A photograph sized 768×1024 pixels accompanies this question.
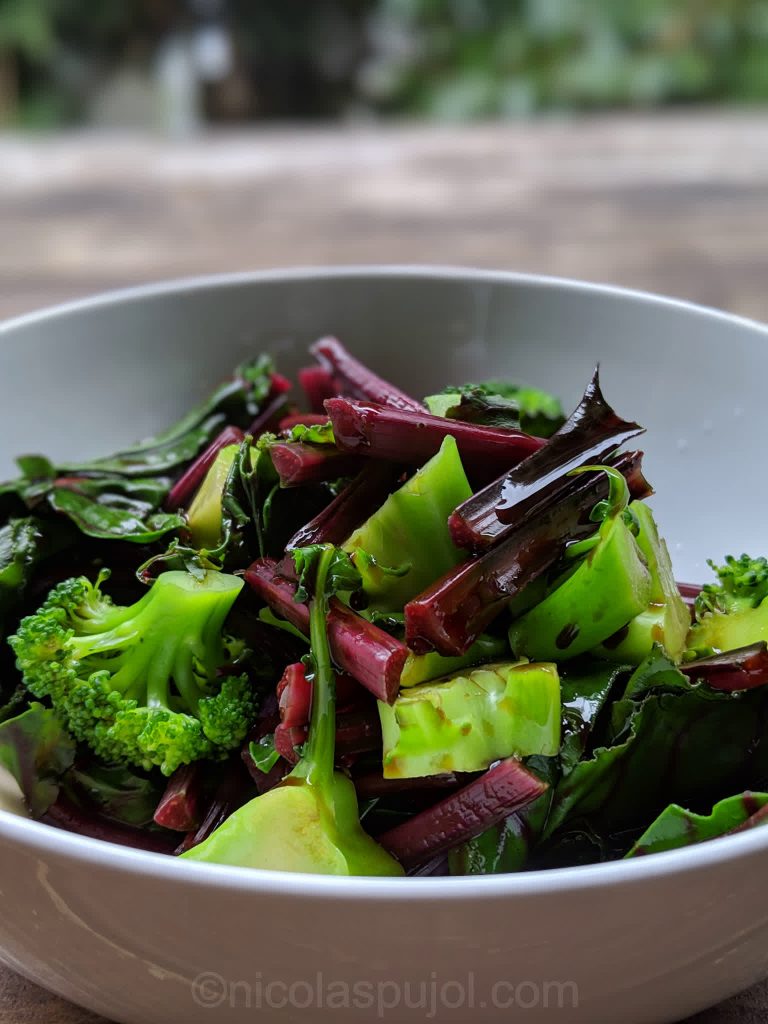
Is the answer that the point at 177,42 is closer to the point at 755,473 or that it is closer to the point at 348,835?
the point at 755,473

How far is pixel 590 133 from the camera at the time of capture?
3965mm

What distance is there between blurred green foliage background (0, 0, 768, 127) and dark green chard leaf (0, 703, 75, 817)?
5100 mm

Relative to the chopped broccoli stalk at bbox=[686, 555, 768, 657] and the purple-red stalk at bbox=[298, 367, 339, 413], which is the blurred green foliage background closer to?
the purple-red stalk at bbox=[298, 367, 339, 413]

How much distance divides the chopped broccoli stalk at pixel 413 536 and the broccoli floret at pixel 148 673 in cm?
14

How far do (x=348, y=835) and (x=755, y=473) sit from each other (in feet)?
2.77

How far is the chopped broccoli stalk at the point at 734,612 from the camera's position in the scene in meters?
1.11

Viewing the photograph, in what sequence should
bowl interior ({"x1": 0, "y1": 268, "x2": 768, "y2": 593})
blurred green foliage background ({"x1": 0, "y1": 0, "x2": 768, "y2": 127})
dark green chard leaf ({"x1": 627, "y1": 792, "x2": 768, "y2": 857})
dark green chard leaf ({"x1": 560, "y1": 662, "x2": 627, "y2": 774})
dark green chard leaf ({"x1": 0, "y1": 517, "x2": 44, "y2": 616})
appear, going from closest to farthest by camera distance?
dark green chard leaf ({"x1": 627, "y1": 792, "x2": 768, "y2": 857})
dark green chard leaf ({"x1": 560, "y1": 662, "x2": 627, "y2": 774})
dark green chard leaf ({"x1": 0, "y1": 517, "x2": 44, "y2": 616})
bowl interior ({"x1": 0, "y1": 268, "x2": 768, "y2": 593})
blurred green foliage background ({"x1": 0, "y1": 0, "x2": 768, "y2": 127})

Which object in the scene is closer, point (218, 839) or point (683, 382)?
point (218, 839)

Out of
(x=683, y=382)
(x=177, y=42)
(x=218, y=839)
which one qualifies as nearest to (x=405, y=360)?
(x=683, y=382)

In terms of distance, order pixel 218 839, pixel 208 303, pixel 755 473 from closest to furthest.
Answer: pixel 218 839, pixel 755 473, pixel 208 303

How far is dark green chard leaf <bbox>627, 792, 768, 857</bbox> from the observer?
89 cm

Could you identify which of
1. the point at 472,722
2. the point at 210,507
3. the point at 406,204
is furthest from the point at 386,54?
the point at 472,722

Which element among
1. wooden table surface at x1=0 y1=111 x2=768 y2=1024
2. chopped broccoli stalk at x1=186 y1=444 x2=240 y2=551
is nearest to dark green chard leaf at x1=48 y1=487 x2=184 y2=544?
chopped broccoli stalk at x1=186 y1=444 x2=240 y2=551

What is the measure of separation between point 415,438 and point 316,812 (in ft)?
1.24
